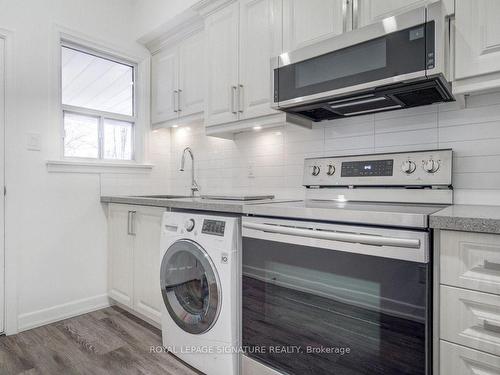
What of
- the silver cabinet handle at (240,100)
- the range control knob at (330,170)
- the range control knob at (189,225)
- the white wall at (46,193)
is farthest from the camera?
the white wall at (46,193)

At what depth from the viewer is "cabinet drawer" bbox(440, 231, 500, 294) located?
0.93m

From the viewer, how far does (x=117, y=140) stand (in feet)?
9.54

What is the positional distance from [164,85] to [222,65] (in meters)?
0.91

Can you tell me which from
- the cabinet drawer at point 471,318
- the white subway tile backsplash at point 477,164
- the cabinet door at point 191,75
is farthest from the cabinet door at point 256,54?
the cabinet drawer at point 471,318

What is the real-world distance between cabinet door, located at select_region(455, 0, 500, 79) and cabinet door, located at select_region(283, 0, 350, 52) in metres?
0.53

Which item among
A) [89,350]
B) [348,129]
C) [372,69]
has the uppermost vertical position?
[372,69]

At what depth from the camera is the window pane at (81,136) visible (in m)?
2.58

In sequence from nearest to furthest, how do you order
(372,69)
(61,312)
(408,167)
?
1. (372,69)
2. (408,167)
3. (61,312)

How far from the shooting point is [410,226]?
1.04 m

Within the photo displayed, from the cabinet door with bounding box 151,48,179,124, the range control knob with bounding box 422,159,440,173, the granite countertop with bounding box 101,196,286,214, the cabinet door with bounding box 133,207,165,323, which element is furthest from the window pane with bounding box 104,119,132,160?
the range control knob with bounding box 422,159,440,173

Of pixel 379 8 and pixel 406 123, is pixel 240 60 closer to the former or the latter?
pixel 379 8

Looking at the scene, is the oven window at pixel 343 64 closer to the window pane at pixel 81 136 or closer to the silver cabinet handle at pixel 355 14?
the silver cabinet handle at pixel 355 14

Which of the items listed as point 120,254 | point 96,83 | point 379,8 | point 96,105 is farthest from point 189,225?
point 96,83

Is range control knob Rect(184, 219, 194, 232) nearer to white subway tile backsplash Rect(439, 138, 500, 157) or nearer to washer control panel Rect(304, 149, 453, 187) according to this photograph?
washer control panel Rect(304, 149, 453, 187)
